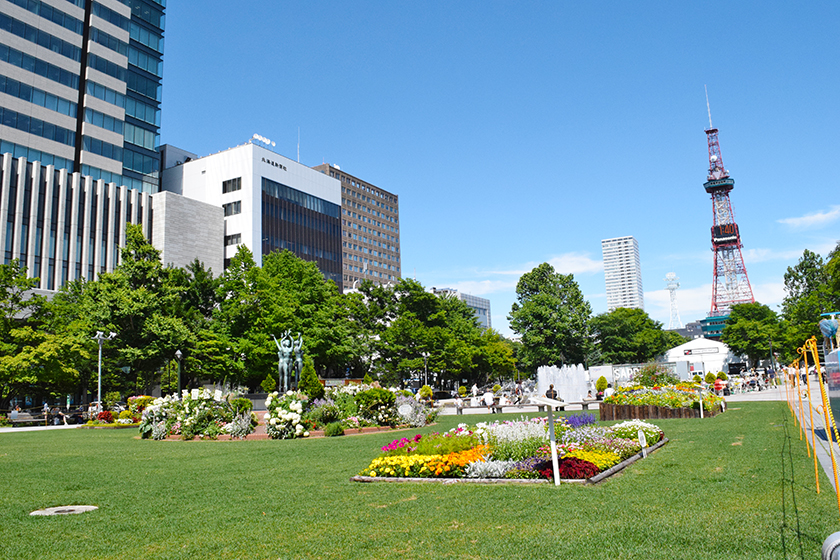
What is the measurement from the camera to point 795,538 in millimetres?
5953

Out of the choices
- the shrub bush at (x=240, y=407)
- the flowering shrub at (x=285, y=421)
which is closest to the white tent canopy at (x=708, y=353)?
the shrub bush at (x=240, y=407)

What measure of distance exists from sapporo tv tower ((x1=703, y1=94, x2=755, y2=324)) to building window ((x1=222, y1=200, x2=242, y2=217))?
100000mm

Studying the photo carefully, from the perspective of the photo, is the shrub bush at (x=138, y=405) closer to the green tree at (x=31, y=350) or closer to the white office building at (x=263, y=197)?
the green tree at (x=31, y=350)

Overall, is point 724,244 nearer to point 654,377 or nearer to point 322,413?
point 654,377

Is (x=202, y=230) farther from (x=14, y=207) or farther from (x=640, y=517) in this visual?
(x=640, y=517)

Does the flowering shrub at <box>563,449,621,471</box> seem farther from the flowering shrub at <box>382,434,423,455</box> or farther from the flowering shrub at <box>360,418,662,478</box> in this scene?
the flowering shrub at <box>382,434,423,455</box>

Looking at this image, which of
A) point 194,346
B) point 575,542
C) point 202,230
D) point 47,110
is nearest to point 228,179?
point 202,230

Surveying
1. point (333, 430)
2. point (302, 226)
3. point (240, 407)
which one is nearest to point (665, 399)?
point (333, 430)

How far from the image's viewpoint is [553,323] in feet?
221

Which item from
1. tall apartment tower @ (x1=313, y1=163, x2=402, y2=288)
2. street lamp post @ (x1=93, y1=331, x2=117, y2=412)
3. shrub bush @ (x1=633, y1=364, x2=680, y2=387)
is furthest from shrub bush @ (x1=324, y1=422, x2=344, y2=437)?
tall apartment tower @ (x1=313, y1=163, x2=402, y2=288)

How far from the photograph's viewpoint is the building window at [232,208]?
3046 inches

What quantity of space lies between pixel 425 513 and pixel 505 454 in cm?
348

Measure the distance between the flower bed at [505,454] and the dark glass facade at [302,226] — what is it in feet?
227

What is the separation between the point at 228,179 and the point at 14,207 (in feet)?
88.9
